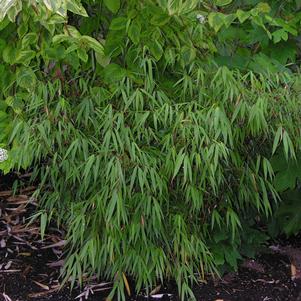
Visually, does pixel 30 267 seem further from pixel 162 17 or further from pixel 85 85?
pixel 162 17

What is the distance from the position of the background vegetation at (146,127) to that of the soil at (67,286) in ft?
0.41

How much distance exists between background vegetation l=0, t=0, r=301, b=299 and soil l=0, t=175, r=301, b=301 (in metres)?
0.13

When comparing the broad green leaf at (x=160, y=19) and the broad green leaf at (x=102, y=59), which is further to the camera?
the broad green leaf at (x=102, y=59)

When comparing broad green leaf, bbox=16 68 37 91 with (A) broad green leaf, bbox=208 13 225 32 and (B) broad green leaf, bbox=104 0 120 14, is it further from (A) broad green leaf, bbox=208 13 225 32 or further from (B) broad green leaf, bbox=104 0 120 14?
(A) broad green leaf, bbox=208 13 225 32

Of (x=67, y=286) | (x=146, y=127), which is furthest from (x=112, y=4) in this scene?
(x=67, y=286)

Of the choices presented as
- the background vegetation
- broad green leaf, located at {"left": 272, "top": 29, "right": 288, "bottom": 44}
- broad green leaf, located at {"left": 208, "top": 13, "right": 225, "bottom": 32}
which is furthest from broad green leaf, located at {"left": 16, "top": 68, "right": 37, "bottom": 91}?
broad green leaf, located at {"left": 272, "top": 29, "right": 288, "bottom": 44}

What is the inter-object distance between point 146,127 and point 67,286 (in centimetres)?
97

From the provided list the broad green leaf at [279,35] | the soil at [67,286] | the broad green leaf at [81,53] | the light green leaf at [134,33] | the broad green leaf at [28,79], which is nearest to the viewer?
the broad green leaf at [81,53]

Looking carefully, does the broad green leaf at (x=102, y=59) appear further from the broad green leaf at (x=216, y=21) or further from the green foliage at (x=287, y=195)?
the green foliage at (x=287, y=195)

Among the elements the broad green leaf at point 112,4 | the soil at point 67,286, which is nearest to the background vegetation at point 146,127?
the broad green leaf at point 112,4

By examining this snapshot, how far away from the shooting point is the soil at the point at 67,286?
331cm

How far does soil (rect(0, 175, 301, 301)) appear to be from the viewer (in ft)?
10.9

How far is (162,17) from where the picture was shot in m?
2.95

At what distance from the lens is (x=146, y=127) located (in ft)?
9.70
